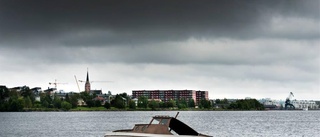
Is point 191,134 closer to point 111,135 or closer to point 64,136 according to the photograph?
point 111,135

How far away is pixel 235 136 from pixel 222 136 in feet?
8.63

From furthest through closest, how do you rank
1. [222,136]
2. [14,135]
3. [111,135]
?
[14,135], [222,136], [111,135]

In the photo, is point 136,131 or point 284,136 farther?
point 284,136

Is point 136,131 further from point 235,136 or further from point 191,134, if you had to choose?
point 235,136

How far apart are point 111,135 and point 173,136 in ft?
21.2

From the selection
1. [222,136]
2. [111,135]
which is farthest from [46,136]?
[111,135]

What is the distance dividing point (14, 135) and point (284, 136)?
45.3 metres

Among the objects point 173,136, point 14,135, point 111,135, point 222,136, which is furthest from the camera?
point 14,135

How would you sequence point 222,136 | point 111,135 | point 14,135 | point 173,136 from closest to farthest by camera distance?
point 173,136
point 111,135
point 222,136
point 14,135

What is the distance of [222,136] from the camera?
99.2 metres

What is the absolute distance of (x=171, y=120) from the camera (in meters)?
50.2

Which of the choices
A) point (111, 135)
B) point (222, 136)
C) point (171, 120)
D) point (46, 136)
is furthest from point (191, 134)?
point (46, 136)

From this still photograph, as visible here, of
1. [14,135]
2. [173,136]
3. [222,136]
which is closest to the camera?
[173,136]

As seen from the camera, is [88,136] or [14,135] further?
[14,135]
